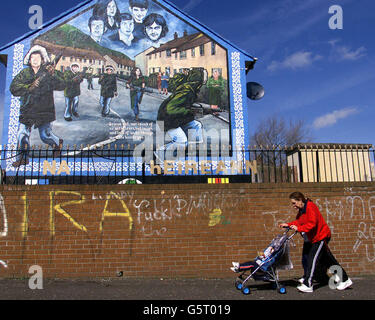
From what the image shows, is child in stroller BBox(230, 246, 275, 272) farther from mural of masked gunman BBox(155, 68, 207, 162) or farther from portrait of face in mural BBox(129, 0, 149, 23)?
portrait of face in mural BBox(129, 0, 149, 23)

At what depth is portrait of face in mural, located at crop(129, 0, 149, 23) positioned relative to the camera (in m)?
15.4

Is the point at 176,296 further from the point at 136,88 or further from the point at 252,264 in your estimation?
the point at 136,88

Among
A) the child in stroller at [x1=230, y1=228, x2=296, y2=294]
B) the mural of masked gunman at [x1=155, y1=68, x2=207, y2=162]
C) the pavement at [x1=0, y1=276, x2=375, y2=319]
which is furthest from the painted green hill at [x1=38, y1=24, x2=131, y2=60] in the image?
the child in stroller at [x1=230, y1=228, x2=296, y2=294]

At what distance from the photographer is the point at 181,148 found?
14094 millimetres

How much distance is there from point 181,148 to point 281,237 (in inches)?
328

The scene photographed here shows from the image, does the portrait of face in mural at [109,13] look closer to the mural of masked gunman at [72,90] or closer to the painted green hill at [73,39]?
the painted green hill at [73,39]

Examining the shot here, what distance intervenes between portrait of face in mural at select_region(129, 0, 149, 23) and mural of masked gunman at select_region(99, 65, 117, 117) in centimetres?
271

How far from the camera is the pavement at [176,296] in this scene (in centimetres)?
521

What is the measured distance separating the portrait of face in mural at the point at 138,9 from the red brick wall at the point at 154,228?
10.4 meters

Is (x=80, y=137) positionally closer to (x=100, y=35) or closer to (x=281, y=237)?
(x=100, y=35)

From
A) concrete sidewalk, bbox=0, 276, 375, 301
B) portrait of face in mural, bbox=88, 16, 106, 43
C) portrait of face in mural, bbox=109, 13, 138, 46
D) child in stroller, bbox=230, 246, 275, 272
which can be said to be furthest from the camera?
portrait of face in mural, bbox=109, 13, 138, 46

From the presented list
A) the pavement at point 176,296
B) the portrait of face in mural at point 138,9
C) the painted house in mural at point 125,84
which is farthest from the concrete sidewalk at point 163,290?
the portrait of face in mural at point 138,9

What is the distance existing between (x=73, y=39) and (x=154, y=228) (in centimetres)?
1067

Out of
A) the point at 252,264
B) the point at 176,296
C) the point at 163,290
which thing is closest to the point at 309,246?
the point at 252,264
